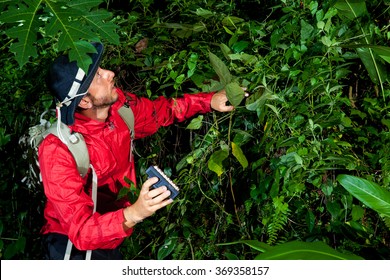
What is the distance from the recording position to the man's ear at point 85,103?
2164mm

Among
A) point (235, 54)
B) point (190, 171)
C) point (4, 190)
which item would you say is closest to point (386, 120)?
point (235, 54)

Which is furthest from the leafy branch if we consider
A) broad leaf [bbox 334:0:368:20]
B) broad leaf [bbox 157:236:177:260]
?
broad leaf [bbox 157:236:177:260]

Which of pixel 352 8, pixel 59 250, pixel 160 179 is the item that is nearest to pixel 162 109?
pixel 160 179

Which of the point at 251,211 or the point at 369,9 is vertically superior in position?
the point at 369,9

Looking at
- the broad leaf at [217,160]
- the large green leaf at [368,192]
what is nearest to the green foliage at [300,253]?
the large green leaf at [368,192]

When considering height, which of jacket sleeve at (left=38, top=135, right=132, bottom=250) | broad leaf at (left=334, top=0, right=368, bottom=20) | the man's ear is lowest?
jacket sleeve at (left=38, top=135, right=132, bottom=250)

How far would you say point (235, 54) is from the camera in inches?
81.1

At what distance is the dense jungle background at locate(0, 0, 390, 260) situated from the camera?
1.95 m

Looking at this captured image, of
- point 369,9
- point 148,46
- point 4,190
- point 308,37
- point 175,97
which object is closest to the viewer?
point 308,37

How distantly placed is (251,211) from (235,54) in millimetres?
617

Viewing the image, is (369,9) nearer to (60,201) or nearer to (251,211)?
(251,211)

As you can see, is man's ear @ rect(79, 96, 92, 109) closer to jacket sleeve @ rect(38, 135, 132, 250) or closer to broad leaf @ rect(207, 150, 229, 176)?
jacket sleeve @ rect(38, 135, 132, 250)

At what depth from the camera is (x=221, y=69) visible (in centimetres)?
212

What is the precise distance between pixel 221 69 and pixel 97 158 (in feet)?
1.67
